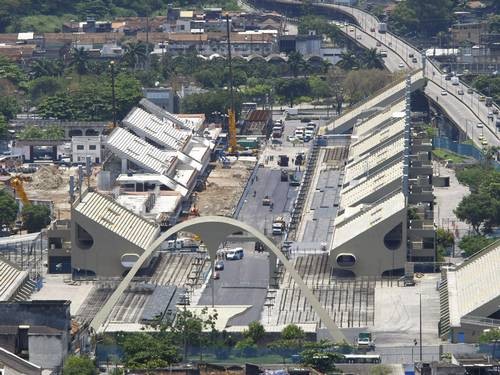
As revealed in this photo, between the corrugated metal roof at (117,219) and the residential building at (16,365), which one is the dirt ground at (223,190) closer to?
the corrugated metal roof at (117,219)

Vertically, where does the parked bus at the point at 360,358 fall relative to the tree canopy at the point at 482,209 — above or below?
below

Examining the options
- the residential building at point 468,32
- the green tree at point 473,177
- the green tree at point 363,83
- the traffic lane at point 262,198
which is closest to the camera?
the traffic lane at point 262,198

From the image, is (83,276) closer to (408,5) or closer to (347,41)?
(347,41)

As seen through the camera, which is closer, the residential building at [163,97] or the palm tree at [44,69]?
the residential building at [163,97]

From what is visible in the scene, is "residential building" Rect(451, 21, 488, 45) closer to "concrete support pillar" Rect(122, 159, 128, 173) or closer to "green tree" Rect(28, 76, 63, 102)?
"green tree" Rect(28, 76, 63, 102)

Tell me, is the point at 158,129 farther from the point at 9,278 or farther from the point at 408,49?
the point at 408,49

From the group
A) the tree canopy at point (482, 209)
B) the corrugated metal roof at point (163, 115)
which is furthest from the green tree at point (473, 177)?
the corrugated metal roof at point (163, 115)

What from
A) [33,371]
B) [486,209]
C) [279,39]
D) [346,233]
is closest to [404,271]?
[346,233]

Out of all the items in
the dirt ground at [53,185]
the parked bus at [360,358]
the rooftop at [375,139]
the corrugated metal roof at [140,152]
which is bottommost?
the parked bus at [360,358]
